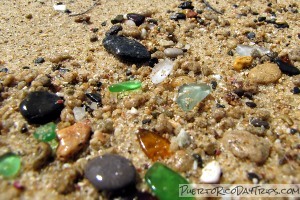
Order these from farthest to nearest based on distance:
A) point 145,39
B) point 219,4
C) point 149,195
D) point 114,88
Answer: point 219,4
point 145,39
point 114,88
point 149,195

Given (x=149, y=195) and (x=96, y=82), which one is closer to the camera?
(x=149, y=195)

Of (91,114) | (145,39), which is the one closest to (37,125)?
(91,114)

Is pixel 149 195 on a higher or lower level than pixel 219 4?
lower

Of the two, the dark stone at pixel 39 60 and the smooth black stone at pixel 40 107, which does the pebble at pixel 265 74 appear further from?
the dark stone at pixel 39 60

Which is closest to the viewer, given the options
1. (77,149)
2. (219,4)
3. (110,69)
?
(77,149)

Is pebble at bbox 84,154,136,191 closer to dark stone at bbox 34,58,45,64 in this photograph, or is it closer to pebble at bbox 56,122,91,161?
pebble at bbox 56,122,91,161

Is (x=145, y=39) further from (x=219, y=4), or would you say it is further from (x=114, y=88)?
(x=219, y=4)

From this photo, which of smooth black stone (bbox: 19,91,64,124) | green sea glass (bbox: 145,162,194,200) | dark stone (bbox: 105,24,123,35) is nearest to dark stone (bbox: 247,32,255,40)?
dark stone (bbox: 105,24,123,35)
